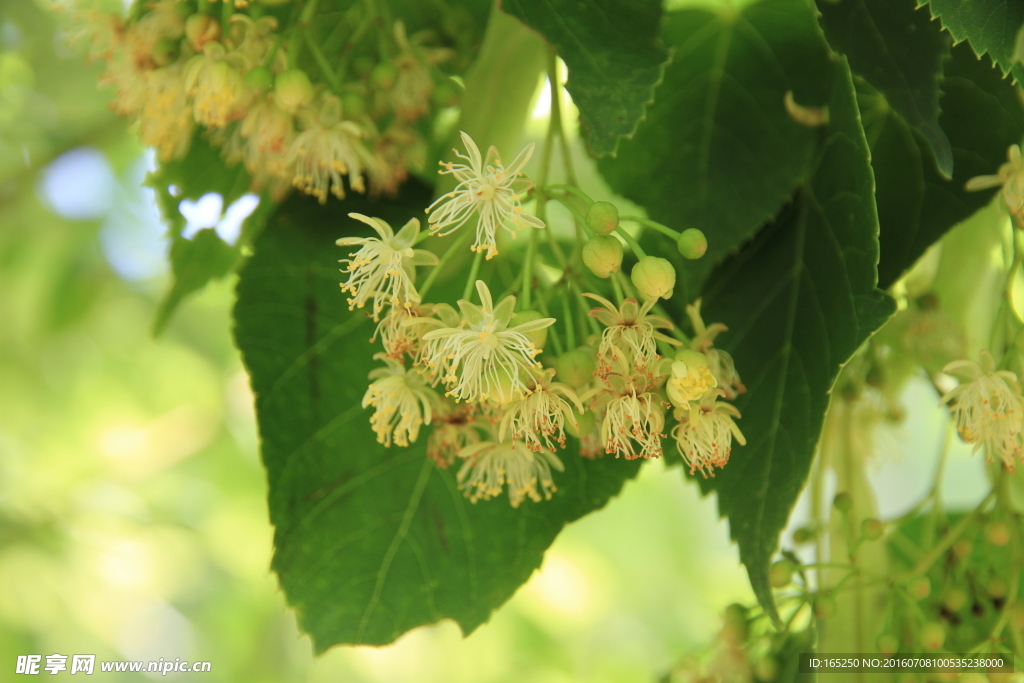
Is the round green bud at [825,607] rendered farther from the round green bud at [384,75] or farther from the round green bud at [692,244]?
the round green bud at [384,75]

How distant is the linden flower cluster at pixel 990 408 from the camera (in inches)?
17.0

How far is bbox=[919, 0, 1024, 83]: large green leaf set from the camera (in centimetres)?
38

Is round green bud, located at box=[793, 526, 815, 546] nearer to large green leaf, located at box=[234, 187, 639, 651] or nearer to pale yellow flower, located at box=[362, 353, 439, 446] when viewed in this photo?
large green leaf, located at box=[234, 187, 639, 651]

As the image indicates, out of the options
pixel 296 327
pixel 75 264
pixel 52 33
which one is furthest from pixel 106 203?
pixel 296 327

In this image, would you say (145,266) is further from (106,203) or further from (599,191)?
(599,191)

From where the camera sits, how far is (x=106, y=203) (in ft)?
4.67

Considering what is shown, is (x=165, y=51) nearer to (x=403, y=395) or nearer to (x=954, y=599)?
(x=403, y=395)

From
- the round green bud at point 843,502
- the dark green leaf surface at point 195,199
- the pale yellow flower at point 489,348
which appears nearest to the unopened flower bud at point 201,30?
the dark green leaf surface at point 195,199

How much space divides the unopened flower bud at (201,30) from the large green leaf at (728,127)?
0.25 meters

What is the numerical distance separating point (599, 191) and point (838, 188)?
2.28ft

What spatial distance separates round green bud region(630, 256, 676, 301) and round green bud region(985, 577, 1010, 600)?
0.33 meters

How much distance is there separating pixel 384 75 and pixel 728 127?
0.71 ft

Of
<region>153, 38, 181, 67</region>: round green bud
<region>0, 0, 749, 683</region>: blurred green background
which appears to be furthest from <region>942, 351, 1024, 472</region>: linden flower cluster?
<region>0, 0, 749, 683</region>: blurred green background

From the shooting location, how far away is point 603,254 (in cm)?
37
